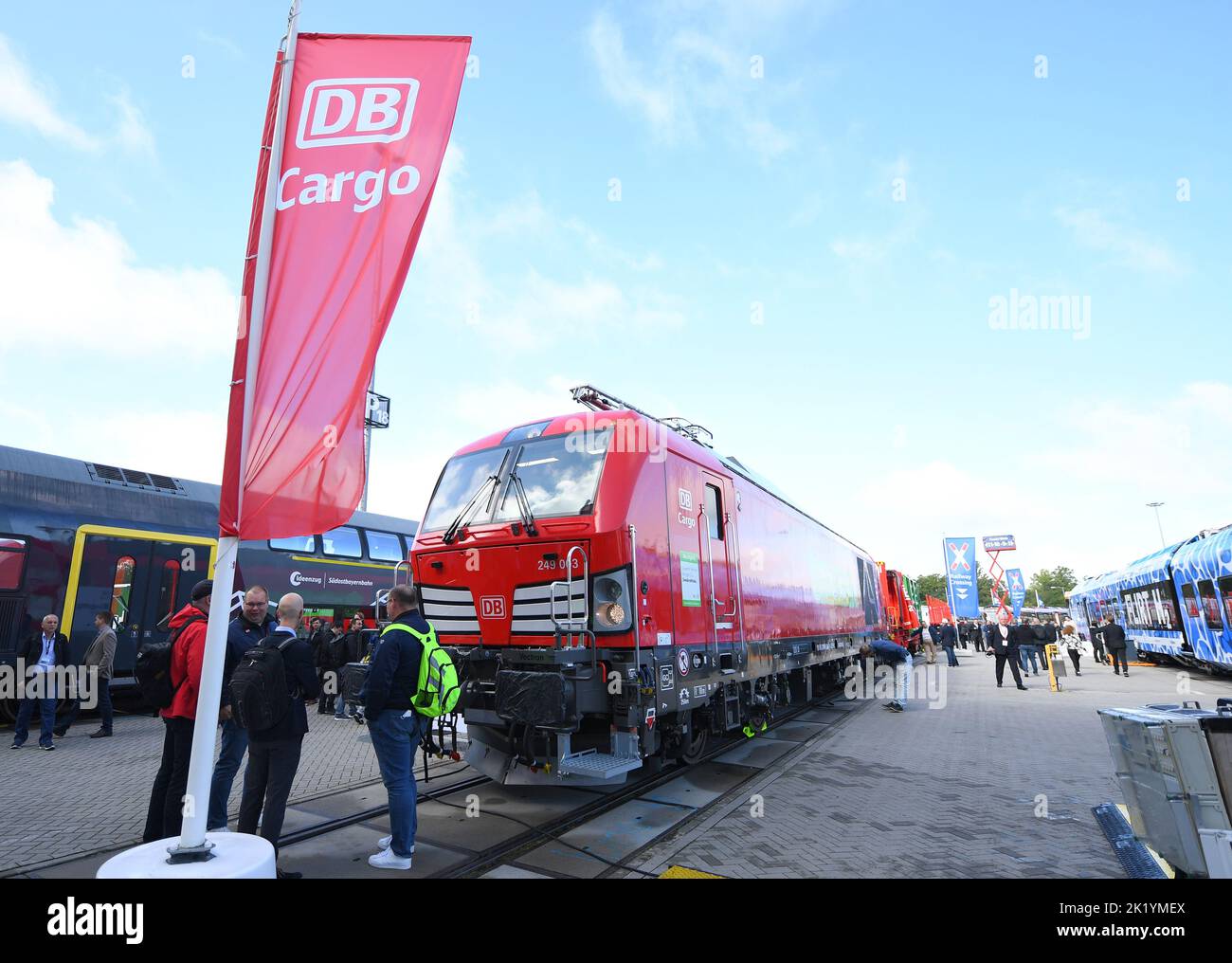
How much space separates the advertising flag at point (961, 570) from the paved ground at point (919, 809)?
1958 centimetres

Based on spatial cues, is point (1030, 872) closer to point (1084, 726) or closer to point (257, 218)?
point (257, 218)

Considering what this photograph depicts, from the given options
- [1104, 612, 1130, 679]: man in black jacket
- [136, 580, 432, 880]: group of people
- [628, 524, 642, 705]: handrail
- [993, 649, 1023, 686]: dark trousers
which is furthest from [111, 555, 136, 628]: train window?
[1104, 612, 1130, 679]: man in black jacket

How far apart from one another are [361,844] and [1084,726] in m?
11.1

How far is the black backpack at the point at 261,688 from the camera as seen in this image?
4.29 metres

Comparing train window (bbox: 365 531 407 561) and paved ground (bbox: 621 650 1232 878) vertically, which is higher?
train window (bbox: 365 531 407 561)

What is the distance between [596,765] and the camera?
536cm

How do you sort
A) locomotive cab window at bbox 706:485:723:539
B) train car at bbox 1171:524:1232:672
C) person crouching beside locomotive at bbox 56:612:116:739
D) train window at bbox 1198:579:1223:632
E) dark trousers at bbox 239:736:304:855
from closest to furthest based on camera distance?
dark trousers at bbox 239:736:304:855 → locomotive cab window at bbox 706:485:723:539 → person crouching beside locomotive at bbox 56:612:116:739 → train car at bbox 1171:524:1232:672 → train window at bbox 1198:579:1223:632

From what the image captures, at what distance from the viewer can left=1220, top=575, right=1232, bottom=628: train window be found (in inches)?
586

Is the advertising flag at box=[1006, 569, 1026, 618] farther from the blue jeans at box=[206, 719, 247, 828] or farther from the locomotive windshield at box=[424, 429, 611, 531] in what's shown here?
the blue jeans at box=[206, 719, 247, 828]

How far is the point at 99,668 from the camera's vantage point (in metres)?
9.62

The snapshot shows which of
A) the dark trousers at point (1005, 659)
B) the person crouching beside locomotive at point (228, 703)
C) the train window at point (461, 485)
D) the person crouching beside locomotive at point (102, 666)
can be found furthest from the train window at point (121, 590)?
the dark trousers at point (1005, 659)

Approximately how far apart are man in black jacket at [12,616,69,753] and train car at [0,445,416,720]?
879mm

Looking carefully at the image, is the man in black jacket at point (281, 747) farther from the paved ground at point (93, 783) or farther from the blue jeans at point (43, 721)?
the blue jeans at point (43, 721)
